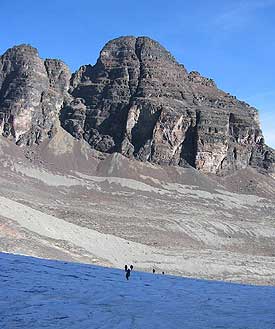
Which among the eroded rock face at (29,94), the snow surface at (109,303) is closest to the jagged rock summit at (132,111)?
the eroded rock face at (29,94)

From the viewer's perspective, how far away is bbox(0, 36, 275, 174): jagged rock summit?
440 feet

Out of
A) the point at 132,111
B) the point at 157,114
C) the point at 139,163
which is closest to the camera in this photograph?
the point at 139,163

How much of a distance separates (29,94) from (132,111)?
2923cm

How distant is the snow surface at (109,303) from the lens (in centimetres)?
1953

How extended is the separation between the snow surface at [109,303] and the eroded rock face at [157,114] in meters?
101

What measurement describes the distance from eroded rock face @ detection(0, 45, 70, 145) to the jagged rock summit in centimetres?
27

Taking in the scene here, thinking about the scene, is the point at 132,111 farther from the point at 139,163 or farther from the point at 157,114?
the point at 139,163

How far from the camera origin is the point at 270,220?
361 ft

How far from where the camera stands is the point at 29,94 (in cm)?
13275

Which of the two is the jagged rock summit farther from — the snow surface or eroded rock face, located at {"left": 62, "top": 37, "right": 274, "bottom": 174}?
the snow surface

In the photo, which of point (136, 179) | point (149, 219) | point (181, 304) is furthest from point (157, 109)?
point (181, 304)

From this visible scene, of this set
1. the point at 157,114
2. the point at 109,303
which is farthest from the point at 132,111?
the point at 109,303

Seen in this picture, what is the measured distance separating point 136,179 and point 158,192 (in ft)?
30.5

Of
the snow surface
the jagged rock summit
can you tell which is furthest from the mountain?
the snow surface
